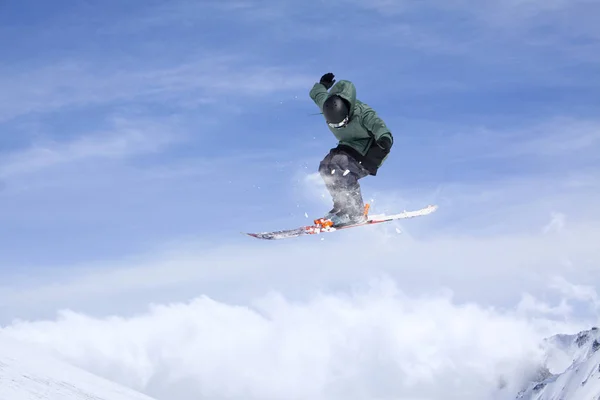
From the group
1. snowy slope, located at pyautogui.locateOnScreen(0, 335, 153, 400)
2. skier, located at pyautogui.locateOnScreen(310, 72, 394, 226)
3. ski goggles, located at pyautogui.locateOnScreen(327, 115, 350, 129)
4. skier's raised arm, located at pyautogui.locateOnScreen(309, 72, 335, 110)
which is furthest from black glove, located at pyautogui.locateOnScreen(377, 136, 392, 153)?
snowy slope, located at pyautogui.locateOnScreen(0, 335, 153, 400)

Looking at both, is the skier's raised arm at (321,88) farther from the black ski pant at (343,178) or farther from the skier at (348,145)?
the black ski pant at (343,178)

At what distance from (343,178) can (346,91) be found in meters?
A: 2.77

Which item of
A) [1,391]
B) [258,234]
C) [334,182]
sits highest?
[334,182]

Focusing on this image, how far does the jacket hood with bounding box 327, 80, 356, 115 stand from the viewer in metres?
16.8

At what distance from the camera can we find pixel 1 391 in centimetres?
2131

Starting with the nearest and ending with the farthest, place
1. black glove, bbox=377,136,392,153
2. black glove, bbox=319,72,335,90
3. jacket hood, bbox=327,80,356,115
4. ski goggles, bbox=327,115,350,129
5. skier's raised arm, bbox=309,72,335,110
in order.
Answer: black glove, bbox=377,136,392,153, jacket hood, bbox=327,80,356,115, ski goggles, bbox=327,115,350,129, skier's raised arm, bbox=309,72,335,110, black glove, bbox=319,72,335,90

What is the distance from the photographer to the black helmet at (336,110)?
16.7 meters

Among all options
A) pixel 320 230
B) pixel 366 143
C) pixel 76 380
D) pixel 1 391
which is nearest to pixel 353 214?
pixel 320 230

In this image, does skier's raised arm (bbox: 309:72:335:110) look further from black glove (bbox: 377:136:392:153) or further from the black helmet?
black glove (bbox: 377:136:392:153)

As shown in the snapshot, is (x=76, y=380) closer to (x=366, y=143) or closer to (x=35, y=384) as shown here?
(x=35, y=384)

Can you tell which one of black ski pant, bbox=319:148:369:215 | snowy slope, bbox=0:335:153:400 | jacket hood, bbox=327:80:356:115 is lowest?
snowy slope, bbox=0:335:153:400

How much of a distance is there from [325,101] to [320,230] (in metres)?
4.10

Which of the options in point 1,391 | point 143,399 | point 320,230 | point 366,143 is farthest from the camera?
point 143,399

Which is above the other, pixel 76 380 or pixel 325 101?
pixel 325 101
